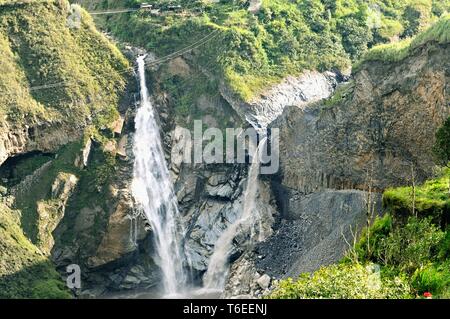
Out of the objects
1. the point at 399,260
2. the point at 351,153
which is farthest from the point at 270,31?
the point at 399,260

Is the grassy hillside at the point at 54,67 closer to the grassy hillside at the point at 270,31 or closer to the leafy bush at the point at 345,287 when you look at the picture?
the grassy hillside at the point at 270,31

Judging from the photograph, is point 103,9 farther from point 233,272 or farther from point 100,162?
point 233,272

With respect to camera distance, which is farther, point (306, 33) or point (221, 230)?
point (306, 33)

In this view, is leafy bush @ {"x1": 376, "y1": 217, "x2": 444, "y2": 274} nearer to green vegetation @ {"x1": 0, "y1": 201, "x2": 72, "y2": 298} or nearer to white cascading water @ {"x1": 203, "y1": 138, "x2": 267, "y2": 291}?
white cascading water @ {"x1": 203, "y1": 138, "x2": 267, "y2": 291}

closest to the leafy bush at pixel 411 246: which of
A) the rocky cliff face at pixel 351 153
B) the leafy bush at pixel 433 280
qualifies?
the leafy bush at pixel 433 280

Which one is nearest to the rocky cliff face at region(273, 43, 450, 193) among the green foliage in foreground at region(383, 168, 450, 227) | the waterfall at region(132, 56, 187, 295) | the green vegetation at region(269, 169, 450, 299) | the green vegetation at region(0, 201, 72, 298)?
the waterfall at region(132, 56, 187, 295)

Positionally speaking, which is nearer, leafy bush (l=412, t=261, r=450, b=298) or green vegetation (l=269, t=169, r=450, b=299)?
green vegetation (l=269, t=169, r=450, b=299)

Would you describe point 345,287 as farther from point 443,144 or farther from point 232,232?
point 232,232

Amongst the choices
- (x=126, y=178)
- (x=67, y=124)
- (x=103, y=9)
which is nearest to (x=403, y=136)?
(x=126, y=178)
